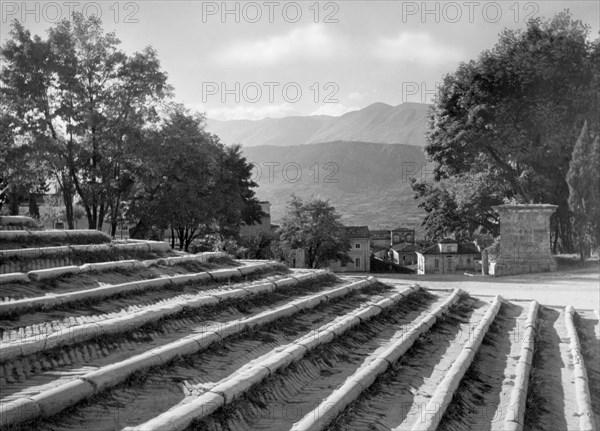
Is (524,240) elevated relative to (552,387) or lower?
elevated

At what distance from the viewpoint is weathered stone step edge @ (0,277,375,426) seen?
3.24 metres

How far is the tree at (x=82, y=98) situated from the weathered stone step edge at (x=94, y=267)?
1363cm

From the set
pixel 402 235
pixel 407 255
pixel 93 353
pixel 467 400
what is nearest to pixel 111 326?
pixel 93 353

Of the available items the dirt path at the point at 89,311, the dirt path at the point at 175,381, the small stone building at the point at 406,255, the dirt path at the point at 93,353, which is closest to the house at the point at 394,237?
the small stone building at the point at 406,255

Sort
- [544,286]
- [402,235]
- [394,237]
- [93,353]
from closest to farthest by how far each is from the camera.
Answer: [93,353] < [544,286] < [402,235] < [394,237]

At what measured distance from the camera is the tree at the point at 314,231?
31281mm

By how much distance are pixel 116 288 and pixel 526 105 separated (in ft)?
80.2

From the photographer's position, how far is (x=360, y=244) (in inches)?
2174

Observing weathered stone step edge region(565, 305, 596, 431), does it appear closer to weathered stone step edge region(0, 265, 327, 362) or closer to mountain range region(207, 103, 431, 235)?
weathered stone step edge region(0, 265, 327, 362)

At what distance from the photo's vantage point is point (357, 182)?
105 meters

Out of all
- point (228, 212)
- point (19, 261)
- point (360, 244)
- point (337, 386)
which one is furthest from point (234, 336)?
point (360, 244)

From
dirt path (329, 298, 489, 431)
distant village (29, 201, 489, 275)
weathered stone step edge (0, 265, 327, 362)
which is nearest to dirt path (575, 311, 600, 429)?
dirt path (329, 298, 489, 431)

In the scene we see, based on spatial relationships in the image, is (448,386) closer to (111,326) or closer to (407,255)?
(111,326)

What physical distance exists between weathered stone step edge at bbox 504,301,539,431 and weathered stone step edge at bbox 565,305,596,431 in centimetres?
48
